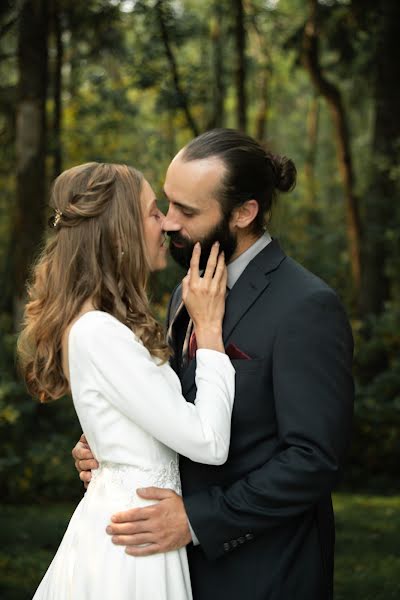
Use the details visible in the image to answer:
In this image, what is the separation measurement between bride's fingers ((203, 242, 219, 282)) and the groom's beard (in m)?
0.06

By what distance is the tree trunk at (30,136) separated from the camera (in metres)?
9.27

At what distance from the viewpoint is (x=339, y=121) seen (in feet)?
49.5

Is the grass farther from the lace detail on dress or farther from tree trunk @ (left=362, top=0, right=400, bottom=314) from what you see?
the lace detail on dress

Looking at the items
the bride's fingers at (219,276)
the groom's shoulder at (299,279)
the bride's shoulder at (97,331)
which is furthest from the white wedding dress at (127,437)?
the groom's shoulder at (299,279)

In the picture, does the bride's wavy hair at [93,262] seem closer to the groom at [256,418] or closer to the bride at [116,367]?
the bride at [116,367]

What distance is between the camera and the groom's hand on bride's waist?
2943 mm

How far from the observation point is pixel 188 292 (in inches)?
128

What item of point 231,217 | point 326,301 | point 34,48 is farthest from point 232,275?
point 34,48

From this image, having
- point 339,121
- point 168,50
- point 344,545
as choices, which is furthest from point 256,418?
point 339,121

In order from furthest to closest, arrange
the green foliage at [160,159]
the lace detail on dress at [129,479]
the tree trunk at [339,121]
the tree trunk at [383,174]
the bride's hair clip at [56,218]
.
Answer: the tree trunk at [339,121]
the tree trunk at [383,174]
the green foliage at [160,159]
the bride's hair clip at [56,218]
the lace detail on dress at [129,479]

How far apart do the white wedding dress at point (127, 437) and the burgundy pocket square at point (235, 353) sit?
10 centimetres

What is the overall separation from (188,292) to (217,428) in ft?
1.93

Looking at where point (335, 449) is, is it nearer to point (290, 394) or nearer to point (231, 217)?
point (290, 394)

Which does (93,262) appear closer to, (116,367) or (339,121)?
(116,367)
